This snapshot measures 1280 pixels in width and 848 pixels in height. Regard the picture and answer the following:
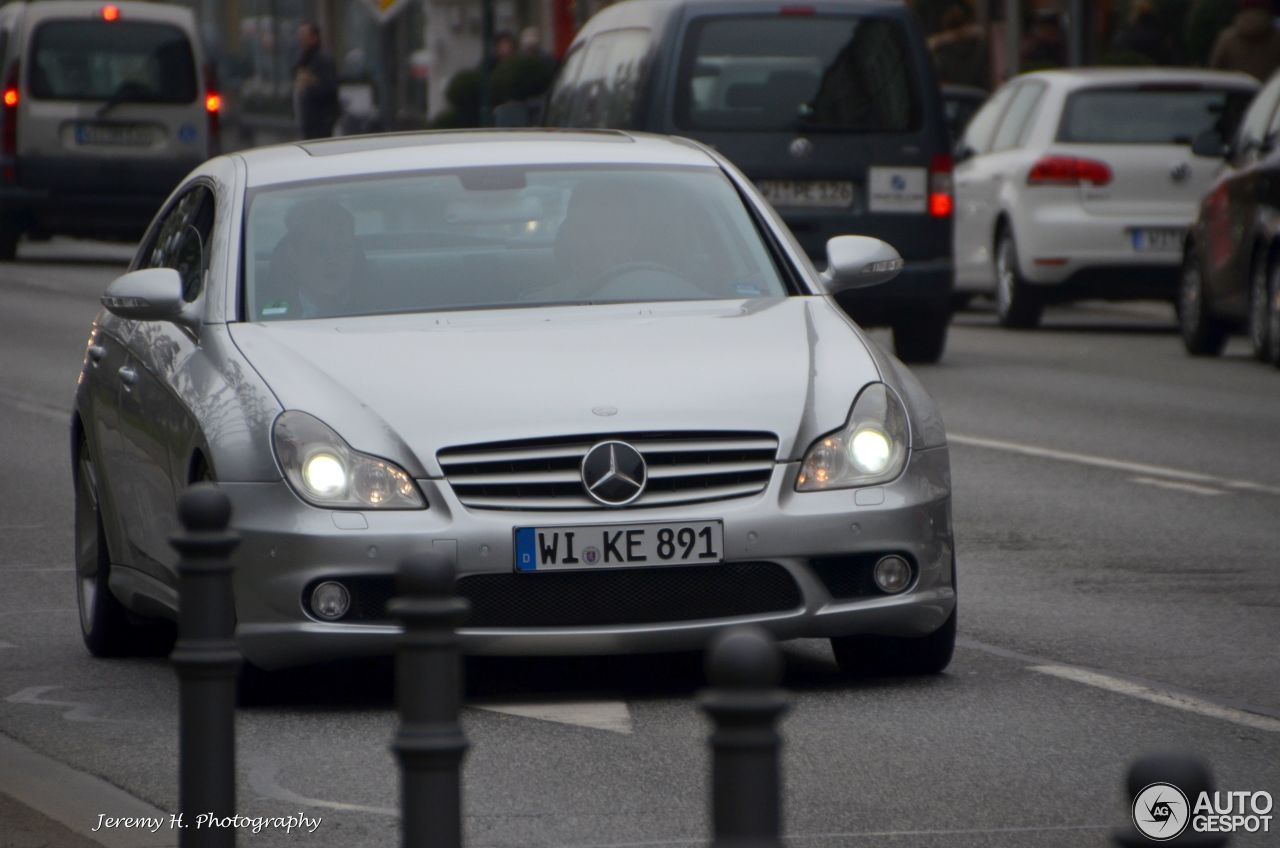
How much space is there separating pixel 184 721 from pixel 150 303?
3104mm

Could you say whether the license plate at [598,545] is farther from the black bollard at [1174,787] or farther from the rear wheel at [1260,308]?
the rear wheel at [1260,308]

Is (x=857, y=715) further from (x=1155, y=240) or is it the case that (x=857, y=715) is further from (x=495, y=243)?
(x=1155, y=240)

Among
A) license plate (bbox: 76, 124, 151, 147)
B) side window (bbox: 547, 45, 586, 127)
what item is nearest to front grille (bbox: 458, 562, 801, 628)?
side window (bbox: 547, 45, 586, 127)

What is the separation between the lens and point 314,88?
33688 mm

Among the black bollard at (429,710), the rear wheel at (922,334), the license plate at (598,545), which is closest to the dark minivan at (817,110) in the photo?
the rear wheel at (922,334)

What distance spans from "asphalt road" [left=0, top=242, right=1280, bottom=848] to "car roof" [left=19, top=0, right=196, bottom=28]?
54.9 ft

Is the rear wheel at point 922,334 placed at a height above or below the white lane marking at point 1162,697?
below

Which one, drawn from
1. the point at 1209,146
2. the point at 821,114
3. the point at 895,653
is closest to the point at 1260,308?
the point at 1209,146

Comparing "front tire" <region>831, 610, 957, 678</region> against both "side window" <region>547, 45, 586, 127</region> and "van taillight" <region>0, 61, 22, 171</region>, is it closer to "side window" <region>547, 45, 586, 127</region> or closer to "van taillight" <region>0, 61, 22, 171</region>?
"side window" <region>547, 45, 586, 127</region>

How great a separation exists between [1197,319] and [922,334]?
6.97 ft

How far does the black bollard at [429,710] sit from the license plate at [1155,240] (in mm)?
16637

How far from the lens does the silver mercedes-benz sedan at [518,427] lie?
6922mm

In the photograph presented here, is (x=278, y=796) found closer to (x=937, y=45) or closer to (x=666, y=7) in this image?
(x=666, y=7)

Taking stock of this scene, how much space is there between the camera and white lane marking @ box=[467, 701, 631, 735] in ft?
22.5
